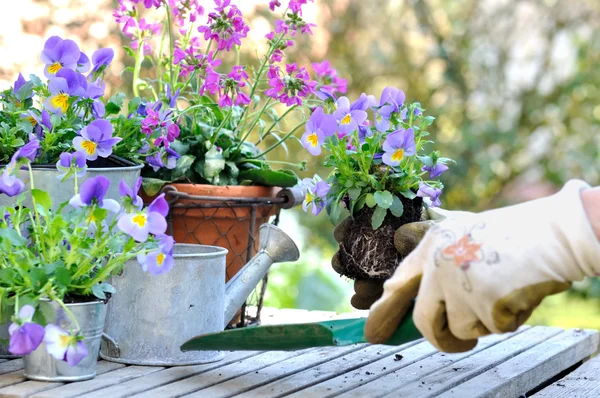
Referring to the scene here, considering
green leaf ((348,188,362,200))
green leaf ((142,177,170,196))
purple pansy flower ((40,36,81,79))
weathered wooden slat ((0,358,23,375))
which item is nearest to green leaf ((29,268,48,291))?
weathered wooden slat ((0,358,23,375))

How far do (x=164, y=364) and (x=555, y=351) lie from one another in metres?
0.76

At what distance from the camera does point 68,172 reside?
4.29ft

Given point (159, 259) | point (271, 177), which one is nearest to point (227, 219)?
point (271, 177)

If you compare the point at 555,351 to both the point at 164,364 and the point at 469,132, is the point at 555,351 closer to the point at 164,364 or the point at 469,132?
the point at 164,364

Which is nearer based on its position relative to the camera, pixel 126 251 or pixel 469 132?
pixel 126 251

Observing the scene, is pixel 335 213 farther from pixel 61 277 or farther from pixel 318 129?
pixel 61 277

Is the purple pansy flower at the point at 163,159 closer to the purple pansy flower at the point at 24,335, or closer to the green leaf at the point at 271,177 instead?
the green leaf at the point at 271,177

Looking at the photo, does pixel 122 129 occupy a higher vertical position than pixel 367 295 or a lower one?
higher

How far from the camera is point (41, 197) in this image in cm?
125

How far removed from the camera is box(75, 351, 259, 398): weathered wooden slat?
49.0 inches

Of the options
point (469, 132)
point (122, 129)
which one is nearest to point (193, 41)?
point (122, 129)

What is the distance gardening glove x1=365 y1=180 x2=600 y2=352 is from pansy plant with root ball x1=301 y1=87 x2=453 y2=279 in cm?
42

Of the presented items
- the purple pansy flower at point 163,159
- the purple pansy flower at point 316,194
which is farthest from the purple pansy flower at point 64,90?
the purple pansy flower at point 316,194

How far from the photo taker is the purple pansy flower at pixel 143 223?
3.95ft
